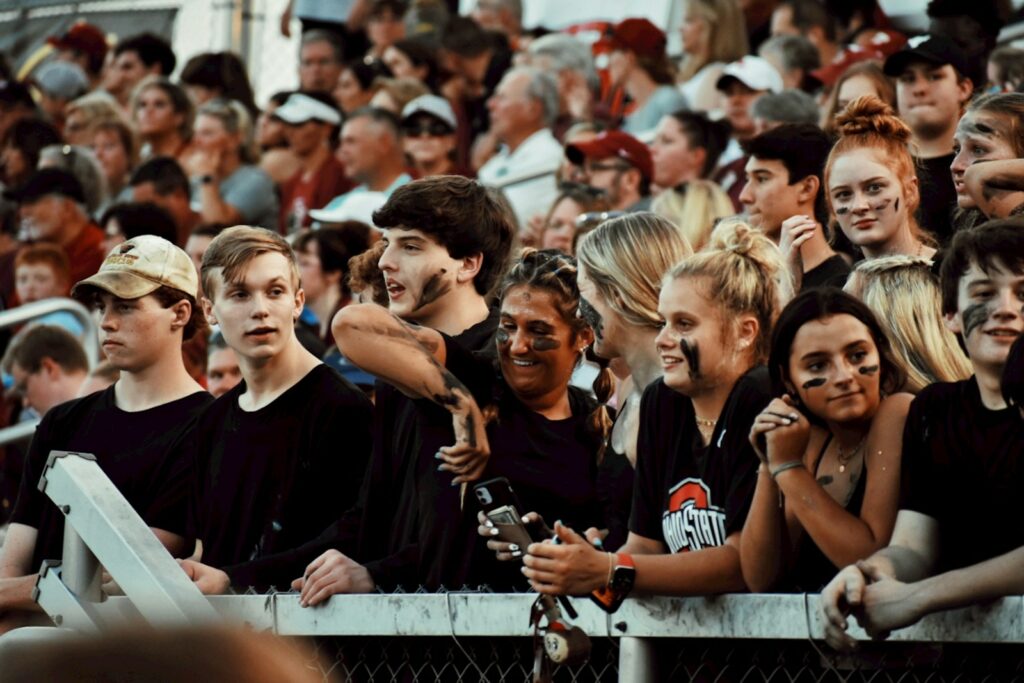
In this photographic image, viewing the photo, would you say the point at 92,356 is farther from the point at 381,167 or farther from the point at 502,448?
the point at 502,448

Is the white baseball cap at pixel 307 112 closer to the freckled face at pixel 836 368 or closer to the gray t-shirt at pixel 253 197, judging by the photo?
the gray t-shirt at pixel 253 197

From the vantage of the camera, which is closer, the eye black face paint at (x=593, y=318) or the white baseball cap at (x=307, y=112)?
the eye black face paint at (x=593, y=318)

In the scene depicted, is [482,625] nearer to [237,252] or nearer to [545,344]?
[545,344]

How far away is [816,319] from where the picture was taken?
369 centimetres

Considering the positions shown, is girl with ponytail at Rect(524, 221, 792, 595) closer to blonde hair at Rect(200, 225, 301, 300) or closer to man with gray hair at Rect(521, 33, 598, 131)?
blonde hair at Rect(200, 225, 301, 300)

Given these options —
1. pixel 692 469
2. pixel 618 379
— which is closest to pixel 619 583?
pixel 692 469

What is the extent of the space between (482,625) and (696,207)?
4.19 meters

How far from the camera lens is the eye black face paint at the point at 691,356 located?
3965 mm

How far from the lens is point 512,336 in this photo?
15.2 ft

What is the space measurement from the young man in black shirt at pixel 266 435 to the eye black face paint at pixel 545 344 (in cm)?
62

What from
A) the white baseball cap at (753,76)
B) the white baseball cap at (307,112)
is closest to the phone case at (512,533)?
the white baseball cap at (753,76)

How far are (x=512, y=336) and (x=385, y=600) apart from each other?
37.8 inches

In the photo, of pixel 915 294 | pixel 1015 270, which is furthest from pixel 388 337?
pixel 1015 270

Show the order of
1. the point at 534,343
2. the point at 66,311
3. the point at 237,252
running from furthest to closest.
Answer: the point at 66,311
the point at 237,252
the point at 534,343
